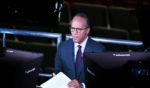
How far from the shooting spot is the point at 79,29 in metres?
2.81

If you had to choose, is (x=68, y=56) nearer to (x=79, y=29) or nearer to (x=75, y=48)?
(x=75, y=48)

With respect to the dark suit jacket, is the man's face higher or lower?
higher

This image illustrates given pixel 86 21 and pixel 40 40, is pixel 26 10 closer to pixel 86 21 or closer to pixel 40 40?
pixel 86 21

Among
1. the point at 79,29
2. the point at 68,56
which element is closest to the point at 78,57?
the point at 68,56

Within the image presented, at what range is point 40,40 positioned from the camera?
4719mm

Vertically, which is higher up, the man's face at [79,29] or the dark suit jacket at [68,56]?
the man's face at [79,29]

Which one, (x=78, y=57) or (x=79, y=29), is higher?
(x=79, y=29)

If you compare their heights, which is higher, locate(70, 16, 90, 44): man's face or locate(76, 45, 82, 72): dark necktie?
locate(70, 16, 90, 44): man's face

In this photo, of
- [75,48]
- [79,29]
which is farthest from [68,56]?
[79,29]

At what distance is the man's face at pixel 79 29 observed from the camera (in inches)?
110

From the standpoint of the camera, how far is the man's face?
9.18 ft

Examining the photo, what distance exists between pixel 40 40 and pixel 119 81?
298cm

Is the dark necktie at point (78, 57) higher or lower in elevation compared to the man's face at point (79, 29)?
lower

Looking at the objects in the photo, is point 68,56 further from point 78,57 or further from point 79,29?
point 79,29
